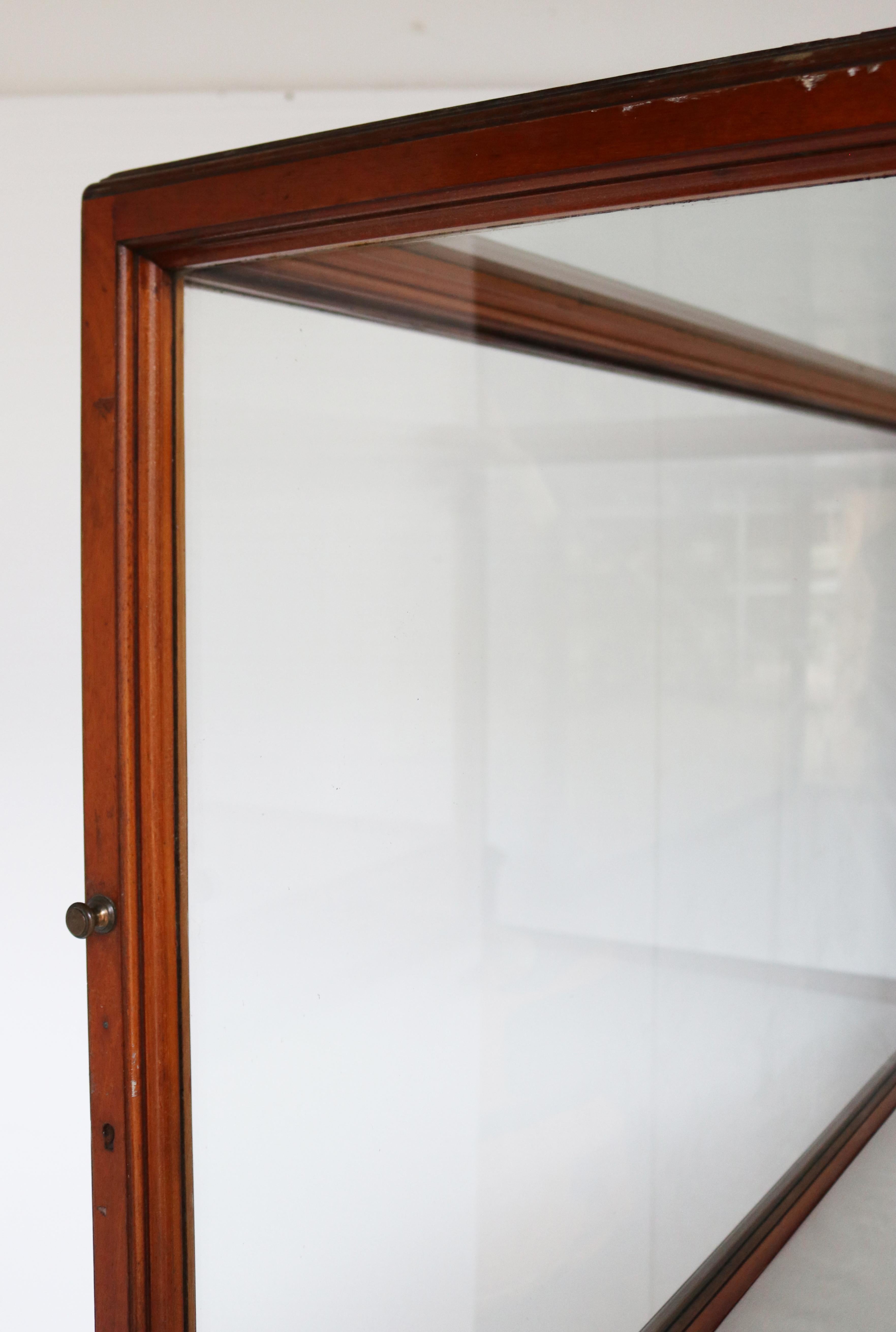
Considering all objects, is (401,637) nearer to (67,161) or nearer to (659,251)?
(659,251)

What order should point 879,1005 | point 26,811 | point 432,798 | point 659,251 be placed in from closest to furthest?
point 659,251
point 879,1005
point 432,798
point 26,811

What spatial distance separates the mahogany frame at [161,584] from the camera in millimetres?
740

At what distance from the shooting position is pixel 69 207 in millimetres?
1459

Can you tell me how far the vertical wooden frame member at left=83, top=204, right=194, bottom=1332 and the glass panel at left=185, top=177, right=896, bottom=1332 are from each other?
0.09ft

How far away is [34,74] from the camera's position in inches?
55.9

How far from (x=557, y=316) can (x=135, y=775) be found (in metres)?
0.53

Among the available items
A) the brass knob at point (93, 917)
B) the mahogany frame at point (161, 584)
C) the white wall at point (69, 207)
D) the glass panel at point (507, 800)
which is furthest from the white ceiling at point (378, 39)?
the brass knob at point (93, 917)

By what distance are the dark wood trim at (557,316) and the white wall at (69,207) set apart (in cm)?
53

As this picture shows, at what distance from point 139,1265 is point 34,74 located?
138 centimetres

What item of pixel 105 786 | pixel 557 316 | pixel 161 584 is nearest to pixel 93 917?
pixel 105 786

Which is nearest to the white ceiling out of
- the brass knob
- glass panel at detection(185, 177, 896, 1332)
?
glass panel at detection(185, 177, 896, 1332)

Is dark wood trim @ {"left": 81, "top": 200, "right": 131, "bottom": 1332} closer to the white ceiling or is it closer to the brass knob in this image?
the brass knob

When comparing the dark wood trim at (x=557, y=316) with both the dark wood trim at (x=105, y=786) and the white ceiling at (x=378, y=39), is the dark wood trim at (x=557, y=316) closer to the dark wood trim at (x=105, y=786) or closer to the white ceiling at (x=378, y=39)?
the dark wood trim at (x=105, y=786)

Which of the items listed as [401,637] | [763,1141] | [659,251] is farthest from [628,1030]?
[659,251]
